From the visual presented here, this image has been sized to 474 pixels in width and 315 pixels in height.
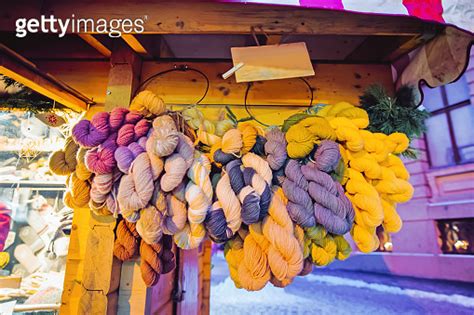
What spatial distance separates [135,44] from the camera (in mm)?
732

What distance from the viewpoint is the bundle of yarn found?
1.43 ft

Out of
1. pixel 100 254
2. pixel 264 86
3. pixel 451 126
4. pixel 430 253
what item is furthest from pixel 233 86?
pixel 430 253

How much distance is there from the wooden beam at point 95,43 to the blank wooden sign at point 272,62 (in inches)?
17.5

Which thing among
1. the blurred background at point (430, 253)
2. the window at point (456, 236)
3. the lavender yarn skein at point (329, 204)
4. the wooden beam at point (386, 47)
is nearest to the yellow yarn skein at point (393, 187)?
the lavender yarn skein at point (329, 204)

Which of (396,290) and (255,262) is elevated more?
(255,262)

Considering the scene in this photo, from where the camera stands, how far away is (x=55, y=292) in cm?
93

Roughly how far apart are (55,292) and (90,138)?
0.88 m

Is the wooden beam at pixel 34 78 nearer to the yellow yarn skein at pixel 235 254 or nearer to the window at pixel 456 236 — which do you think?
the yellow yarn skein at pixel 235 254

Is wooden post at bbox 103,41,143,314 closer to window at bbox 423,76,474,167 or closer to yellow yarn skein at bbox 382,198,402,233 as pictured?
yellow yarn skein at bbox 382,198,402,233

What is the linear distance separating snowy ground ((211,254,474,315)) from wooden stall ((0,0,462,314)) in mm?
2000

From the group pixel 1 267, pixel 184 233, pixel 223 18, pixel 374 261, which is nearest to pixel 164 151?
→ pixel 184 233

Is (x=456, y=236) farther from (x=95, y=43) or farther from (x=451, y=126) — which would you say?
(x=95, y=43)

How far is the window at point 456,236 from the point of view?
93.2 inches

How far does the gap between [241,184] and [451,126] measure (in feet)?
10.9
